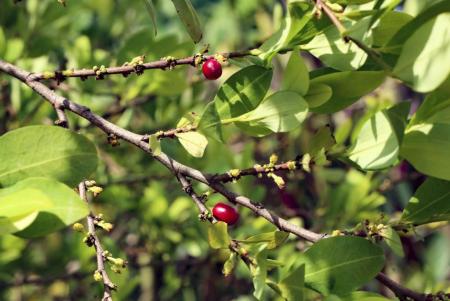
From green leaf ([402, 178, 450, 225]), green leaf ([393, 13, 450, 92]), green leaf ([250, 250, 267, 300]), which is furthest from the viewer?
green leaf ([402, 178, 450, 225])

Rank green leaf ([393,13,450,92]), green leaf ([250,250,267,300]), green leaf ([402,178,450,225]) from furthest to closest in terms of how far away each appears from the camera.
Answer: green leaf ([402,178,450,225]) → green leaf ([250,250,267,300]) → green leaf ([393,13,450,92])

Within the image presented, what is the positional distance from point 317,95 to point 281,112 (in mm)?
45

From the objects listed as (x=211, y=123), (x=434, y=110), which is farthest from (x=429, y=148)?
(x=211, y=123)

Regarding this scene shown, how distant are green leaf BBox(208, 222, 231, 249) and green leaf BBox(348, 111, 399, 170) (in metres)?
0.17

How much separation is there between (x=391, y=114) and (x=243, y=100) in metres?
0.18

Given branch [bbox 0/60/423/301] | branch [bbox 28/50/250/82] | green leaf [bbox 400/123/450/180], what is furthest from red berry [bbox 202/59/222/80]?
green leaf [bbox 400/123/450/180]

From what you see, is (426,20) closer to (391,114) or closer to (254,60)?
(391,114)

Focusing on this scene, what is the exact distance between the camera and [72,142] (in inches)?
31.1

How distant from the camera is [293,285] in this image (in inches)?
31.4

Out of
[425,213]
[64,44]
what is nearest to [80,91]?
[64,44]

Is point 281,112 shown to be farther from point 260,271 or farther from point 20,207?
point 20,207

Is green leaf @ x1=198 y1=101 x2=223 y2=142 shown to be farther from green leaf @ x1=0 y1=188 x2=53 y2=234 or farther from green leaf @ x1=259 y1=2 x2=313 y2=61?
green leaf @ x1=0 y1=188 x2=53 y2=234

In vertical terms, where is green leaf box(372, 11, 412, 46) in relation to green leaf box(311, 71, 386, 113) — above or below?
above

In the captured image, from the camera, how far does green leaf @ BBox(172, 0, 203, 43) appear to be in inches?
33.4
